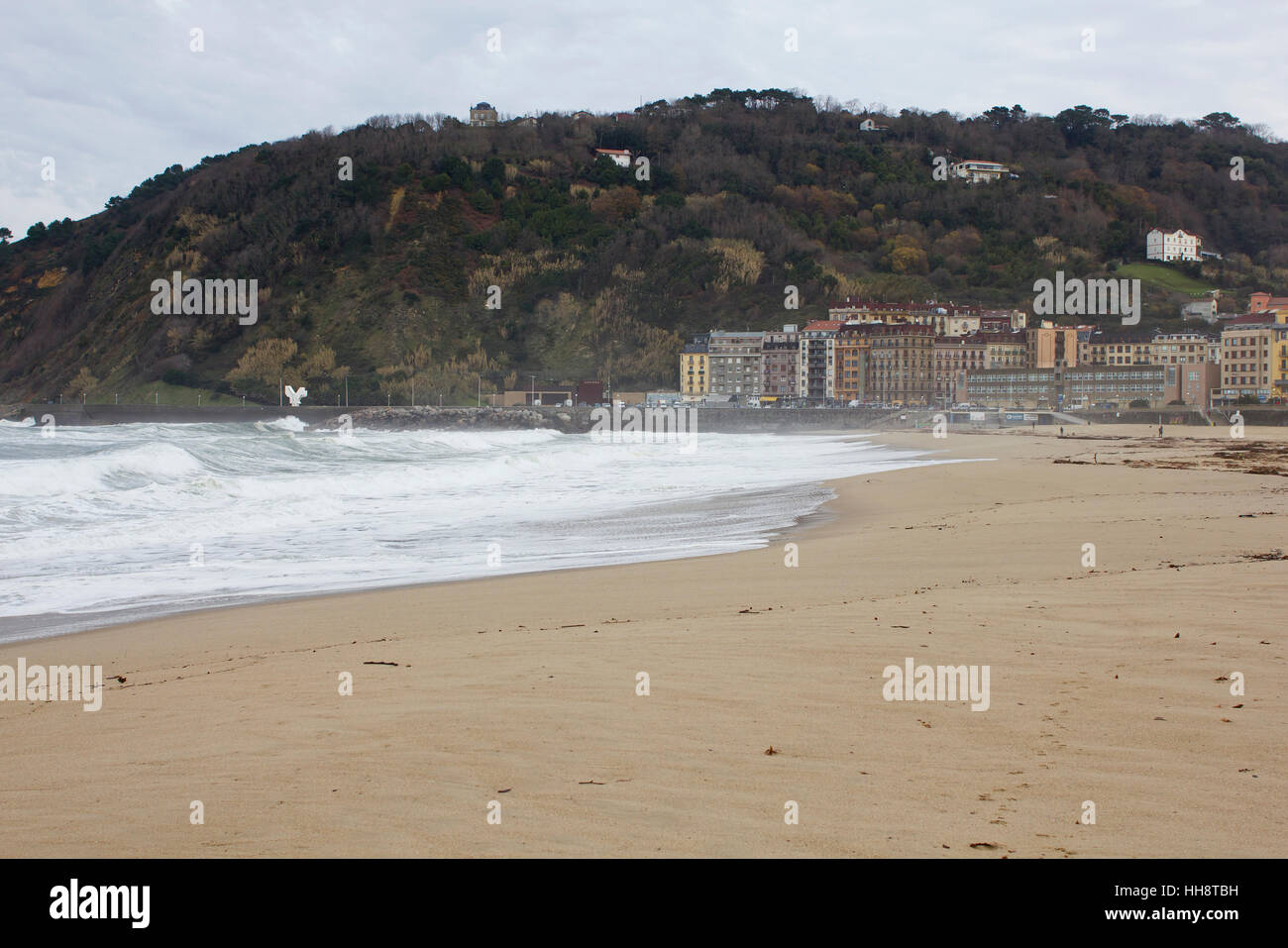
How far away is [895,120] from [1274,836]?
175m

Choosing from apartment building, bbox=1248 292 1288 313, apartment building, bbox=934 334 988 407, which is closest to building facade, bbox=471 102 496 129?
apartment building, bbox=934 334 988 407

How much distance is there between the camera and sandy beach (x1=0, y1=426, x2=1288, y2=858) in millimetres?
3055

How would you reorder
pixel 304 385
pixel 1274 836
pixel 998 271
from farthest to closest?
pixel 998 271 → pixel 304 385 → pixel 1274 836

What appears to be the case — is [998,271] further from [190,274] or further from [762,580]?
[762,580]

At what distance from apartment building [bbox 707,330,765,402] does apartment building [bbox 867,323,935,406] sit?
1189cm

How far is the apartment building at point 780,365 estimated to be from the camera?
99.6m

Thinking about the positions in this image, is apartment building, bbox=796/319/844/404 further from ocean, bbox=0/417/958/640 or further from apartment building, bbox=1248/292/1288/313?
ocean, bbox=0/417/958/640

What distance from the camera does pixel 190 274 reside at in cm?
10888

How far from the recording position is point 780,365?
100250 mm

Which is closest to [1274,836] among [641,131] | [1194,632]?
[1194,632]

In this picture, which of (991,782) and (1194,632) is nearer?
(991,782)

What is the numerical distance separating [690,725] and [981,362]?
9641cm

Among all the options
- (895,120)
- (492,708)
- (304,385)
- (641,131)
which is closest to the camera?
(492,708)

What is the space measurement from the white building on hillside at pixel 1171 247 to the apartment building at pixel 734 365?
198 feet
